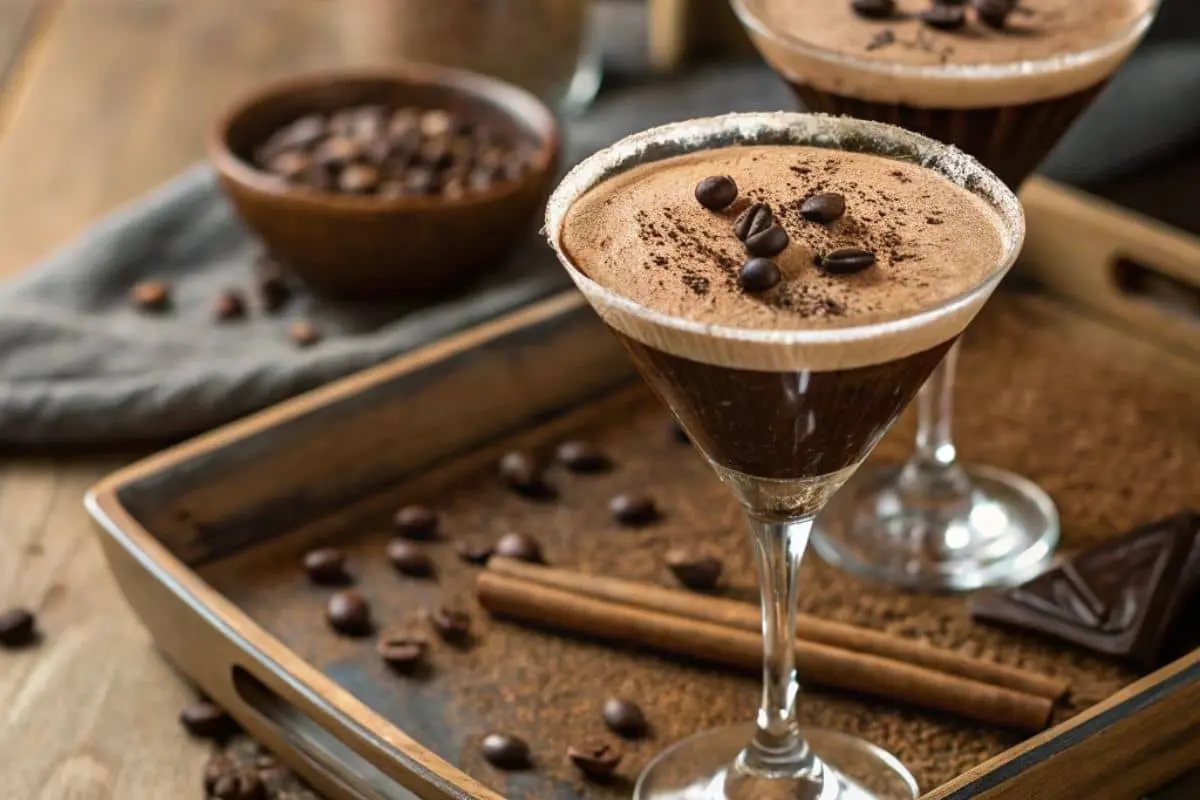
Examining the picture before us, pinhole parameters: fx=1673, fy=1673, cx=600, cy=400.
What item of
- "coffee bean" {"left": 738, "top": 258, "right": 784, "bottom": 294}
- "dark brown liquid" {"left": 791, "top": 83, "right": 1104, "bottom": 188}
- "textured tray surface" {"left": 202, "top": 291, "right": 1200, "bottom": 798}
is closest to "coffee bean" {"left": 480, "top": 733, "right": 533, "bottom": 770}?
"textured tray surface" {"left": 202, "top": 291, "right": 1200, "bottom": 798}

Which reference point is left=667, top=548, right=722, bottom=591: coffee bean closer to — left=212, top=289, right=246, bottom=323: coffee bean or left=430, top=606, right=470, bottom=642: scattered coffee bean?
left=430, top=606, right=470, bottom=642: scattered coffee bean

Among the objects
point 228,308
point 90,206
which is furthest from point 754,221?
point 90,206

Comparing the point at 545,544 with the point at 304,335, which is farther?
the point at 304,335

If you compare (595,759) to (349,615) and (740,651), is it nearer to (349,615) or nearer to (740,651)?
(740,651)

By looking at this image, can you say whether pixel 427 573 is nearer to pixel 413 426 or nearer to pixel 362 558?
pixel 362 558

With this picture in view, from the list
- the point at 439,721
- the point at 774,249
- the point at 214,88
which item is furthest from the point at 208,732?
the point at 214,88

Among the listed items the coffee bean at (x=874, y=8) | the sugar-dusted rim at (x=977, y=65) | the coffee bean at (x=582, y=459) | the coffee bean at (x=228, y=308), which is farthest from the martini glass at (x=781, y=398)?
the coffee bean at (x=228, y=308)

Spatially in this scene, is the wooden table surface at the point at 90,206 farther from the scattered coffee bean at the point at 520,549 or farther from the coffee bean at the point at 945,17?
the coffee bean at the point at 945,17
